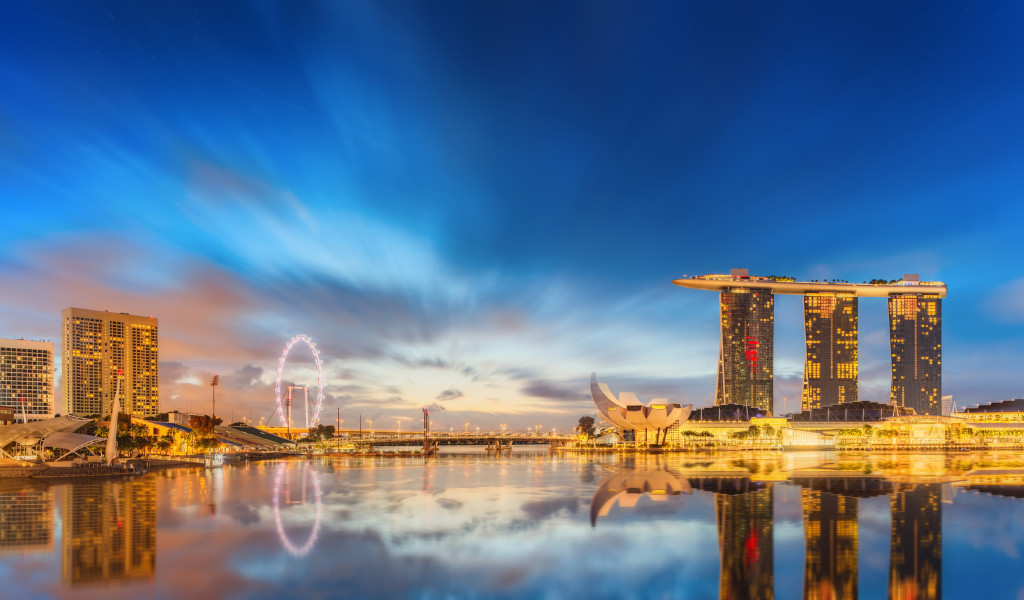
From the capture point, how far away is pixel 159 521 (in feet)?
115

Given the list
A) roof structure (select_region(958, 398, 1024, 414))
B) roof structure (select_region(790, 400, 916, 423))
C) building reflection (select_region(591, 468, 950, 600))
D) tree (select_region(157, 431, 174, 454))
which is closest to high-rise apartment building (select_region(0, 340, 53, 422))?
tree (select_region(157, 431, 174, 454))

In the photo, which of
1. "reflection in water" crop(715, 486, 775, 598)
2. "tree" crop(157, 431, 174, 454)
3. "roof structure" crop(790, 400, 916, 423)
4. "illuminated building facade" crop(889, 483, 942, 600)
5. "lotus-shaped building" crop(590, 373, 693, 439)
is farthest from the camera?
"roof structure" crop(790, 400, 916, 423)

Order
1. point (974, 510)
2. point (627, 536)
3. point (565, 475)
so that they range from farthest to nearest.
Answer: point (565, 475)
point (974, 510)
point (627, 536)

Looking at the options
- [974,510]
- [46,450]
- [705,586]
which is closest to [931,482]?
[974,510]

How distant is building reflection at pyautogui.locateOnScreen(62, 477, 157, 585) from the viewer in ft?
77.8

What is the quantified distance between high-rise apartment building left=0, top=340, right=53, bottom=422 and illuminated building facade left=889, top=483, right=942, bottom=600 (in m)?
215

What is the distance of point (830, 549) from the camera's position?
2597 centimetres

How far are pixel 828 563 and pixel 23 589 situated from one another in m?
26.7

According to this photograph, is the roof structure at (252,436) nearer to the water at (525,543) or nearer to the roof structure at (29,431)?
the roof structure at (29,431)

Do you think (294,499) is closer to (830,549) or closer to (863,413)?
(830,549)

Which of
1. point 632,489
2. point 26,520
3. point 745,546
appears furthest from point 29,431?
point 745,546

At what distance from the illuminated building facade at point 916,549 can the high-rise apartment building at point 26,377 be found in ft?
706

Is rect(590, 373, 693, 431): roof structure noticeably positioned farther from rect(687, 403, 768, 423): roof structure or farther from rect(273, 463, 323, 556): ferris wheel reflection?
rect(273, 463, 323, 556): ferris wheel reflection

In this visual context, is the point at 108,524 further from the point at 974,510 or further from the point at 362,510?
the point at 974,510
